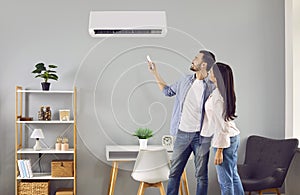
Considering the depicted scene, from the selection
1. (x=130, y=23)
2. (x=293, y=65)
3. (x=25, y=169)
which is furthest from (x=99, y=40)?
(x=130, y=23)

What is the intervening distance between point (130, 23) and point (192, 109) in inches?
30.5

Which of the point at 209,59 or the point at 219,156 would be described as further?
the point at 219,156

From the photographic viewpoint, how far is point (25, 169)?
4332 mm

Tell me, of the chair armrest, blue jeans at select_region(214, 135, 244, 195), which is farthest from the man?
the chair armrest

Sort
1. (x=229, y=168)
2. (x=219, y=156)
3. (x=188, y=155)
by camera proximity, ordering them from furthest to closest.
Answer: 1. (x=229, y=168)
2. (x=219, y=156)
3. (x=188, y=155)

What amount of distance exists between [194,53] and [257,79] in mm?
2830

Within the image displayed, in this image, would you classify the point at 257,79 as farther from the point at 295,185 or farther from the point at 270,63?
the point at 295,185

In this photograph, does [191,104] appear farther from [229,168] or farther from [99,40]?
[99,40]

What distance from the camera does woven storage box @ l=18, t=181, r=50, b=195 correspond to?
4316 millimetres

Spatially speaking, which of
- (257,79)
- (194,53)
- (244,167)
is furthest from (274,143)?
(194,53)

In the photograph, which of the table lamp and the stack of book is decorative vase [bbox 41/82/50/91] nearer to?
the table lamp

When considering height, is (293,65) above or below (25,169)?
above

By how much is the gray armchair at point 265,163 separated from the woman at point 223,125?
31.1 inches

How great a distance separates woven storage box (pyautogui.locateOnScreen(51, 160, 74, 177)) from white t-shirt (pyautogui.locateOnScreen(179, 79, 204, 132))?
2175 mm
